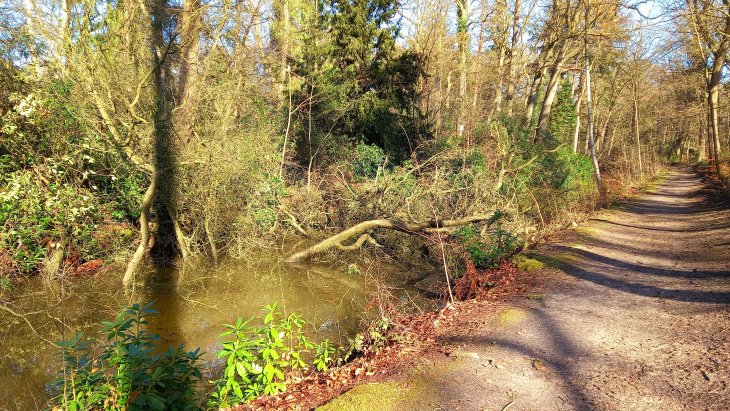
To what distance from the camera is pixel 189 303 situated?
8.86 m

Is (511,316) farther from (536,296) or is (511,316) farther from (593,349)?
(593,349)

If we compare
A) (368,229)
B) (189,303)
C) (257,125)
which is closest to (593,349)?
(368,229)

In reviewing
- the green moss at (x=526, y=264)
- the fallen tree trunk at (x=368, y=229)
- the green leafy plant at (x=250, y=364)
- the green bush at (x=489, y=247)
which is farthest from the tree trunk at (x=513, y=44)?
the green leafy plant at (x=250, y=364)

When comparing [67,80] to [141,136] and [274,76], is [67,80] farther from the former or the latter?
[274,76]

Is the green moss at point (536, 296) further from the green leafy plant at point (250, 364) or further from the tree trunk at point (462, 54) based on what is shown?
the tree trunk at point (462, 54)

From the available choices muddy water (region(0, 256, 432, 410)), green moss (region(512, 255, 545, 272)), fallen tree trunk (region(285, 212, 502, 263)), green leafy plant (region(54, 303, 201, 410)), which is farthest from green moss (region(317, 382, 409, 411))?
fallen tree trunk (region(285, 212, 502, 263))

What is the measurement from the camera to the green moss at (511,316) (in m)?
5.59

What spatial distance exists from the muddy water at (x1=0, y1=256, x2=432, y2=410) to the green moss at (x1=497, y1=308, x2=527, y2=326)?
1651mm

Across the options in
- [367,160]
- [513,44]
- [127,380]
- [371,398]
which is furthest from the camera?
[513,44]

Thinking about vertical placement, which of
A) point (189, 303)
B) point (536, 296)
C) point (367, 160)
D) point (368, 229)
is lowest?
point (189, 303)

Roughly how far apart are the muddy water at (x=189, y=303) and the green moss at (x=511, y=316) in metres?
1.65

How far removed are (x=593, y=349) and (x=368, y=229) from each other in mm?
7333

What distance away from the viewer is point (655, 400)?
142 inches

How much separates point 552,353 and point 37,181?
10501mm
